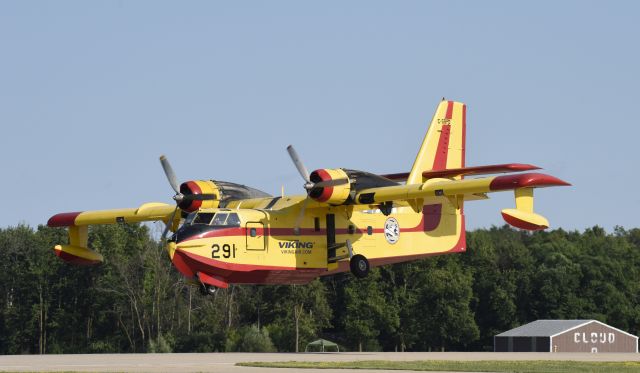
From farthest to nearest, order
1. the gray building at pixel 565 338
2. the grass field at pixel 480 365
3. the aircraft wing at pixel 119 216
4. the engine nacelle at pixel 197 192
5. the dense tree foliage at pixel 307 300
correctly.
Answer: the dense tree foliage at pixel 307 300 < the gray building at pixel 565 338 < the aircraft wing at pixel 119 216 < the engine nacelle at pixel 197 192 < the grass field at pixel 480 365

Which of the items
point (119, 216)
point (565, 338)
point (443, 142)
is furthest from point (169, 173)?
point (565, 338)

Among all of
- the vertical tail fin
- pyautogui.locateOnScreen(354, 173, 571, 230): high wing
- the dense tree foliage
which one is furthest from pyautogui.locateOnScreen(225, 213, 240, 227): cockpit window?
the dense tree foliage

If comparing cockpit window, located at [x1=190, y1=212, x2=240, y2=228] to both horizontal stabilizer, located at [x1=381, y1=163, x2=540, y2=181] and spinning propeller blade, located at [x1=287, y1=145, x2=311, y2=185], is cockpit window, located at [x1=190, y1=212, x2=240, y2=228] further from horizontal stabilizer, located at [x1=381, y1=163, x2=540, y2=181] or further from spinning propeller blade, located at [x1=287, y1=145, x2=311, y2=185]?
horizontal stabilizer, located at [x1=381, y1=163, x2=540, y2=181]

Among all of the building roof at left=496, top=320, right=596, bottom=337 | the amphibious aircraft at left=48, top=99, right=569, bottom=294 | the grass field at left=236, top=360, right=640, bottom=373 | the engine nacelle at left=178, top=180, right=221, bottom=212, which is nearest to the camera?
the grass field at left=236, top=360, right=640, bottom=373

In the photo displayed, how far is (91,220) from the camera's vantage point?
168 feet

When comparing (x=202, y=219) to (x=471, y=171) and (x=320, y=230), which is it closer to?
(x=320, y=230)

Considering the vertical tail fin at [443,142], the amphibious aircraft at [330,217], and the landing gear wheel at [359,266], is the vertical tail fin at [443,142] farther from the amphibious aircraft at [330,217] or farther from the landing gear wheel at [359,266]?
the landing gear wheel at [359,266]

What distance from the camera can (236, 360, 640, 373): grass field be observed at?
38.3 meters

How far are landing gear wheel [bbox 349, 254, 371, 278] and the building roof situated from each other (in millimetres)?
43442

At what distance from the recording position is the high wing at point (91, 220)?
4897cm

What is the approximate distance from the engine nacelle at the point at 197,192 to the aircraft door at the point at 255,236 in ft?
10.6

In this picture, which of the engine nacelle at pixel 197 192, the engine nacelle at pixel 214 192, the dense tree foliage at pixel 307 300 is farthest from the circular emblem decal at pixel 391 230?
the dense tree foliage at pixel 307 300

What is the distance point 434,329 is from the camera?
94875 millimetres

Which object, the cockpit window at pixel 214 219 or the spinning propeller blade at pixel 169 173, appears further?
the spinning propeller blade at pixel 169 173
